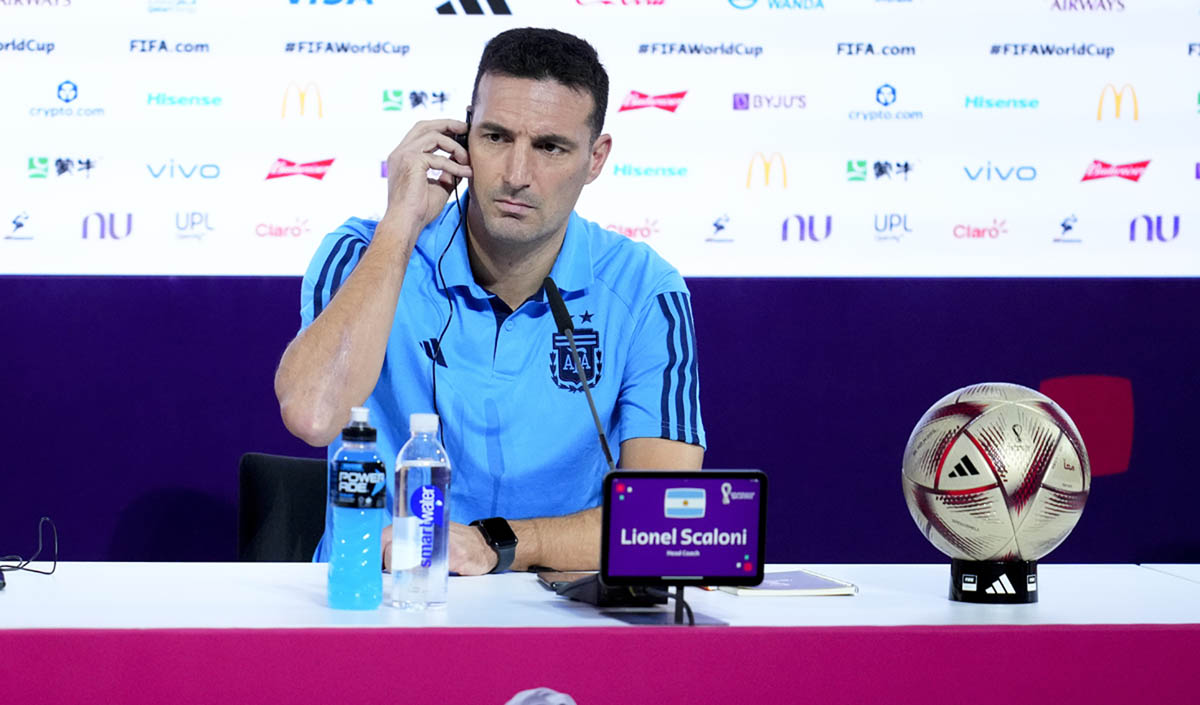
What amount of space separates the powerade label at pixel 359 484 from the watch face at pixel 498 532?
0.34 meters

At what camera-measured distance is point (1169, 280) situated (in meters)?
3.31

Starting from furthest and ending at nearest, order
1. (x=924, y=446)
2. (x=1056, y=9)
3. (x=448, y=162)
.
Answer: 1. (x=1056, y=9)
2. (x=448, y=162)
3. (x=924, y=446)

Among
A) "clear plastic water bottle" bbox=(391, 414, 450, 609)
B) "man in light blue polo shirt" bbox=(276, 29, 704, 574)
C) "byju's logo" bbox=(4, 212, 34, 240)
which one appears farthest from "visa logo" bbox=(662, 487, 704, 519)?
"byju's logo" bbox=(4, 212, 34, 240)

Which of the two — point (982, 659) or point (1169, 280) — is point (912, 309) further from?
point (982, 659)

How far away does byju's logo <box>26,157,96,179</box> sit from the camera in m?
3.06

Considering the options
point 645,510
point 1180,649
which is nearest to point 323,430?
point 645,510

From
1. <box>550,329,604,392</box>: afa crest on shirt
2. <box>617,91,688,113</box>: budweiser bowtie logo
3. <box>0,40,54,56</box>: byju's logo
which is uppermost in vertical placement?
<box>0,40,54,56</box>: byju's logo

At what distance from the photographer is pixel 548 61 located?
203cm

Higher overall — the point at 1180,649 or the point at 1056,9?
the point at 1056,9

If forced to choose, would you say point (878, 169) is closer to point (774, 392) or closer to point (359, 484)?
point (774, 392)

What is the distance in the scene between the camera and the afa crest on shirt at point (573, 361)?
6.72 feet

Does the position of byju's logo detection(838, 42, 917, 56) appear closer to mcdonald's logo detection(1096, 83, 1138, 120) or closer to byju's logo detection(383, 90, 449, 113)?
mcdonald's logo detection(1096, 83, 1138, 120)

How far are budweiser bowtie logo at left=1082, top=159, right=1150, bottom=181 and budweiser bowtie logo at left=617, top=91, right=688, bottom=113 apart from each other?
1074 mm

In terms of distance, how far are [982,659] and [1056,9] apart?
238 cm
